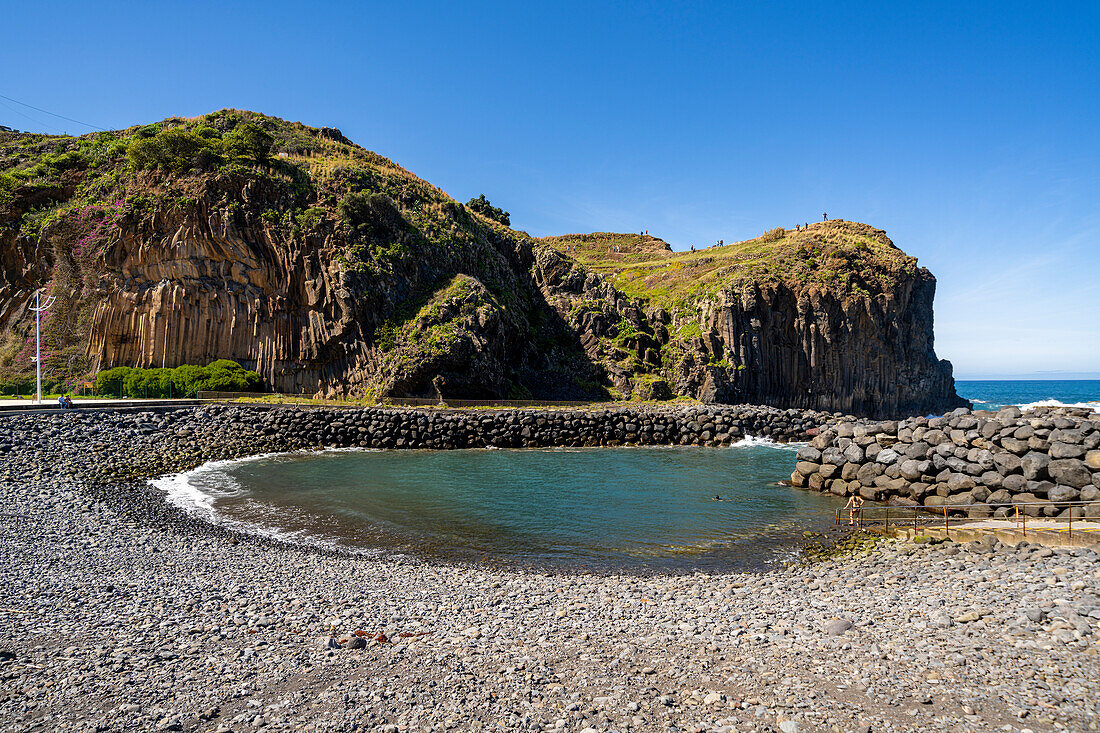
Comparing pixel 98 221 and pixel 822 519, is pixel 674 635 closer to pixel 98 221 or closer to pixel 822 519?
pixel 822 519

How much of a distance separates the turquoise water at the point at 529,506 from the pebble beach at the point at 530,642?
171 cm

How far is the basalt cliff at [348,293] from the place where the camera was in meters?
47.3

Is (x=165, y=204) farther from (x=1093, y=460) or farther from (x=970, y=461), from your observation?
(x=1093, y=460)

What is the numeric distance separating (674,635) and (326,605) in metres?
5.82

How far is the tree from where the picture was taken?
8762 centimetres

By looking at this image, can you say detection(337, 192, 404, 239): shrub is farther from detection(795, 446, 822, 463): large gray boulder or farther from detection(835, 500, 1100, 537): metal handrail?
detection(835, 500, 1100, 537): metal handrail

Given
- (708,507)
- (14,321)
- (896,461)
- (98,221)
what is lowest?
(708,507)

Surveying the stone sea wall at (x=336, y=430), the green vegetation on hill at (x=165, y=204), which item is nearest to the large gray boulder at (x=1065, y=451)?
the stone sea wall at (x=336, y=430)

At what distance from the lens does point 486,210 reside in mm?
88188

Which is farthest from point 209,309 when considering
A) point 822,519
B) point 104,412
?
point 822,519

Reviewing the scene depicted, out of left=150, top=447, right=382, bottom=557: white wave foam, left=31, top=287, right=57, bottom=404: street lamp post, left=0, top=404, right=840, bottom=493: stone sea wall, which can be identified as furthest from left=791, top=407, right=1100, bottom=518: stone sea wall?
left=31, top=287, right=57, bottom=404: street lamp post

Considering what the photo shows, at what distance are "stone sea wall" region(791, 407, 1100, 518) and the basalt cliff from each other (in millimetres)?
30773

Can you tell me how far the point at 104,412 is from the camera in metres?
29.7

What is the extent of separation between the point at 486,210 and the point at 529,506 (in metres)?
75.3
